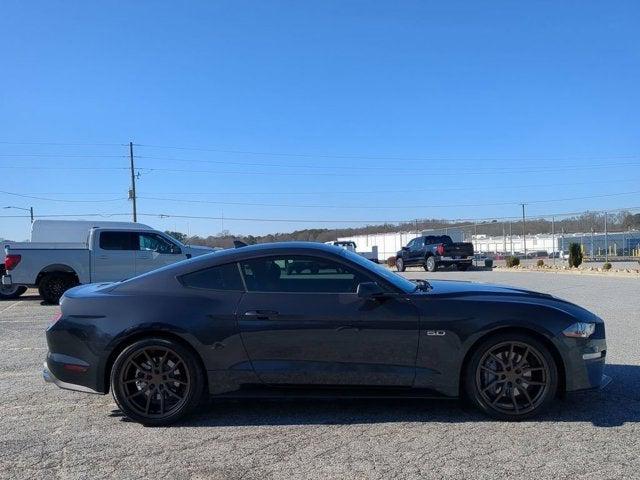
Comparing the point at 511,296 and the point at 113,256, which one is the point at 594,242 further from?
the point at 511,296

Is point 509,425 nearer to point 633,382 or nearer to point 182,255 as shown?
point 633,382

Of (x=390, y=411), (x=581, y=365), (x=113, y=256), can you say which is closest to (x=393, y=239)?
(x=113, y=256)

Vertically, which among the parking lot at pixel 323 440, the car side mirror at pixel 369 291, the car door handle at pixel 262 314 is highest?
the car side mirror at pixel 369 291

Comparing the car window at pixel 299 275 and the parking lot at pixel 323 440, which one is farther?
the car window at pixel 299 275

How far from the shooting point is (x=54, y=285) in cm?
1438

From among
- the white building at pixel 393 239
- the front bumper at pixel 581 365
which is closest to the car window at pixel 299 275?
the front bumper at pixel 581 365

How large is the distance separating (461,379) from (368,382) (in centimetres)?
79

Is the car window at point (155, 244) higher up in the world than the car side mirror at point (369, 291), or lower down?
higher up

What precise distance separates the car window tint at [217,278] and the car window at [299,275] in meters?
0.08

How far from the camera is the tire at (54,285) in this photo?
14227 mm

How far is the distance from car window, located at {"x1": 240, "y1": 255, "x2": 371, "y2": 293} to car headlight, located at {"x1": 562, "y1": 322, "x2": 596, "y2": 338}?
171cm

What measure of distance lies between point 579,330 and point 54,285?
1328 cm

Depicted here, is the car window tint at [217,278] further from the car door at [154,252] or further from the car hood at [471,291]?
the car door at [154,252]

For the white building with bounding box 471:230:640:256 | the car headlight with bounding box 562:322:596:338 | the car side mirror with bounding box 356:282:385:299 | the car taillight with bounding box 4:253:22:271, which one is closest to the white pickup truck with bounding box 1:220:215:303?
the car taillight with bounding box 4:253:22:271
